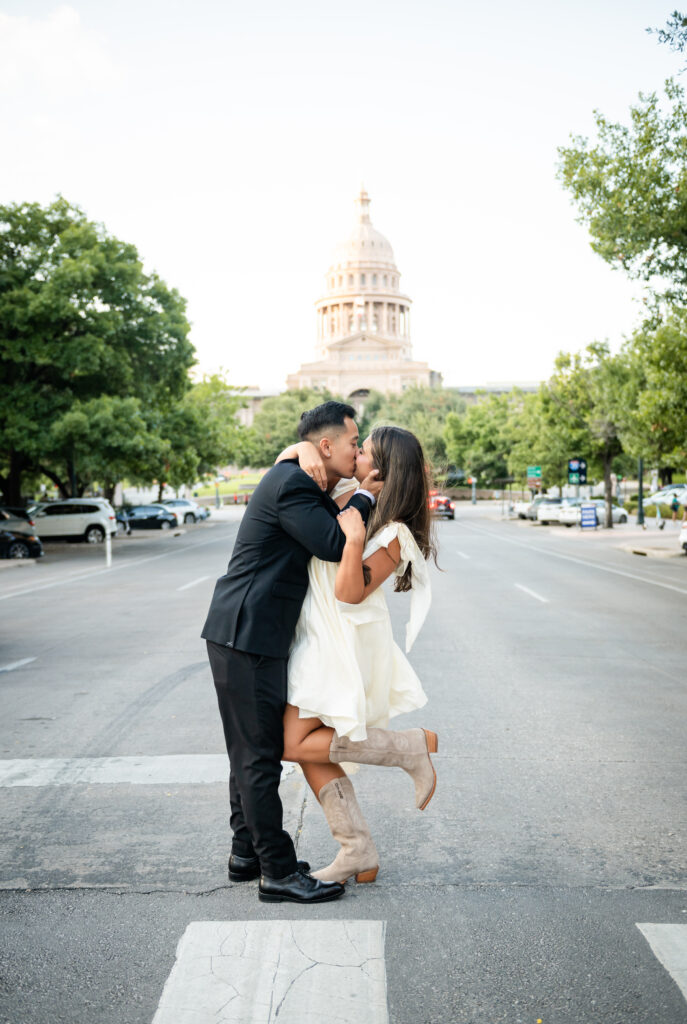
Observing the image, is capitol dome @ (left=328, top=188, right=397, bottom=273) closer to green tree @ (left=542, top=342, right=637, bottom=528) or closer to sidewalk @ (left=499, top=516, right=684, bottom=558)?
green tree @ (left=542, top=342, right=637, bottom=528)

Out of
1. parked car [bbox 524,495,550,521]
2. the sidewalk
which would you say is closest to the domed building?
parked car [bbox 524,495,550,521]

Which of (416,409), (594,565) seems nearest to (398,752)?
(594,565)

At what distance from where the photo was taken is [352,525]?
3.69 m

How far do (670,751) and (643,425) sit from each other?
21012 mm

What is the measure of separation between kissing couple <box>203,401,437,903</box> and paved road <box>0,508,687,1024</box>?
345mm

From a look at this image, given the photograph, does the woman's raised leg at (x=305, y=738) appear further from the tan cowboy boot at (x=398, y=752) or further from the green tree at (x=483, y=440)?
the green tree at (x=483, y=440)

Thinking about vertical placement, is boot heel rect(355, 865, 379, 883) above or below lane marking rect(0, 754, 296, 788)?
above

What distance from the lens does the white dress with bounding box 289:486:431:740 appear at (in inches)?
148

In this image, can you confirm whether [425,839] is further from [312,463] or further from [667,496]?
[667,496]

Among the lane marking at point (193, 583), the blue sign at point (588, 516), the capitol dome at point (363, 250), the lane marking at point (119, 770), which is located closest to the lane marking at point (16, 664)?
the lane marking at point (119, 770)

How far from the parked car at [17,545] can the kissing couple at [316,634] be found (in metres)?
24.8

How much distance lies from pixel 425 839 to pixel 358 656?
1.15 m

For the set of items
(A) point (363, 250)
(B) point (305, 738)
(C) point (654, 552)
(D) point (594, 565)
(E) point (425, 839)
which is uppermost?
(A) point (363, 250)

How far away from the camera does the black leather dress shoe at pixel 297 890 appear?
3779 millimetres
